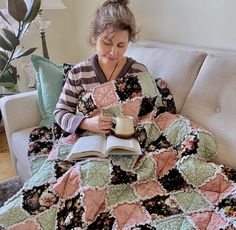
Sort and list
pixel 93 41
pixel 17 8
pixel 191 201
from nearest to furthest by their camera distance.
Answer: pixel 191 201 → pixel 93 41 → pixel 17 8

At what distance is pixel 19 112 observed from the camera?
1887mm

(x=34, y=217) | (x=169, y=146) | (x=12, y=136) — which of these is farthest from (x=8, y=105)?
(x=169, y=146)

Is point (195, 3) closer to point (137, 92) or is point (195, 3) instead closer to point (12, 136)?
point (137, 92)

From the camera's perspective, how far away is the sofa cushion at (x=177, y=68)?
5.44 feet

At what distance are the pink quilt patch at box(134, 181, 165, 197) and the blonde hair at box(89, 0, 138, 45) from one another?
718mm

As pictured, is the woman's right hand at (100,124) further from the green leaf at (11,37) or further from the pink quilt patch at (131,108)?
the green leaf at (11,37)

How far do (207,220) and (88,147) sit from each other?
0.53 metres

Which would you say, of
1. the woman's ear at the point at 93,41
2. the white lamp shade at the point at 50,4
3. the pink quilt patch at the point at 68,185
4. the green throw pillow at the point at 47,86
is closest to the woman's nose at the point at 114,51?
the woman's ear at the point at 93,41

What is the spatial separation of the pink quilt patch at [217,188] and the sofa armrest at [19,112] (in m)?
1.09

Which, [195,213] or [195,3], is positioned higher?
[195,3]

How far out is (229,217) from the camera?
1081mm

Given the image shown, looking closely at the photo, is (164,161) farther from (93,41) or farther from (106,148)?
(93,41)

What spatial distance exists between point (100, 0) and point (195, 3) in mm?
948

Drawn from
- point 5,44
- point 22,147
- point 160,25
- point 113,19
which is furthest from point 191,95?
point 5,44
